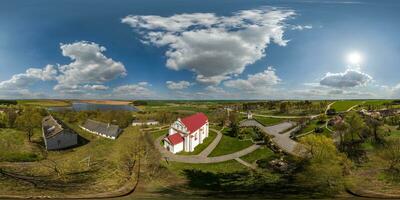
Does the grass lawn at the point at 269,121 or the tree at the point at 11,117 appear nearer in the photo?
the grass lawn at the point at 269,121

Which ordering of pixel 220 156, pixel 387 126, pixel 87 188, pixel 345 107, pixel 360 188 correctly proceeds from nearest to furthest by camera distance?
pixel 87 188 → pixel 360 188 → pixel 220 156 → pixel 387 126 → pixel 345 107

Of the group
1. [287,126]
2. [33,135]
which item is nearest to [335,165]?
[287,126]

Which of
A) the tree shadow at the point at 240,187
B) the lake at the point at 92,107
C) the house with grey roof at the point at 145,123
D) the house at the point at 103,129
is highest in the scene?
the lake at the point at 92,107

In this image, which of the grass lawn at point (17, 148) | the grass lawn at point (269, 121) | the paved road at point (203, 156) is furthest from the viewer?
the grass lawn at point (269, 121)

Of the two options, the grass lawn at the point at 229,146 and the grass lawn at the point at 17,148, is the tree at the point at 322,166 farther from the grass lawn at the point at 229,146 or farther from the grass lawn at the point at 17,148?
the grass lawn at the point at 17,148

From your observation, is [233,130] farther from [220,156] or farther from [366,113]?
[366,113]

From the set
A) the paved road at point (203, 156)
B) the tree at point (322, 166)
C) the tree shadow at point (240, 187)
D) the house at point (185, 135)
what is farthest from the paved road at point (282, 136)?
the house at point (185, 135)

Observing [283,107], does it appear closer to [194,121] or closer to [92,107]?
[194,121]
